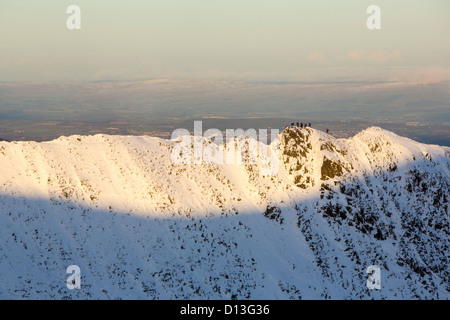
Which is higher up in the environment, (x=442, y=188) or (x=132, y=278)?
(x=442, y=188)

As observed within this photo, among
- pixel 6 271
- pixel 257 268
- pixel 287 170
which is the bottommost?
pixel 257 268

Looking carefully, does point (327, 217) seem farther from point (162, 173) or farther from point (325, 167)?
point (162, 173)

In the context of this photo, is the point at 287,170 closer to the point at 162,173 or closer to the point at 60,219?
the point at 162,173

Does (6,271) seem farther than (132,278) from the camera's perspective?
No
